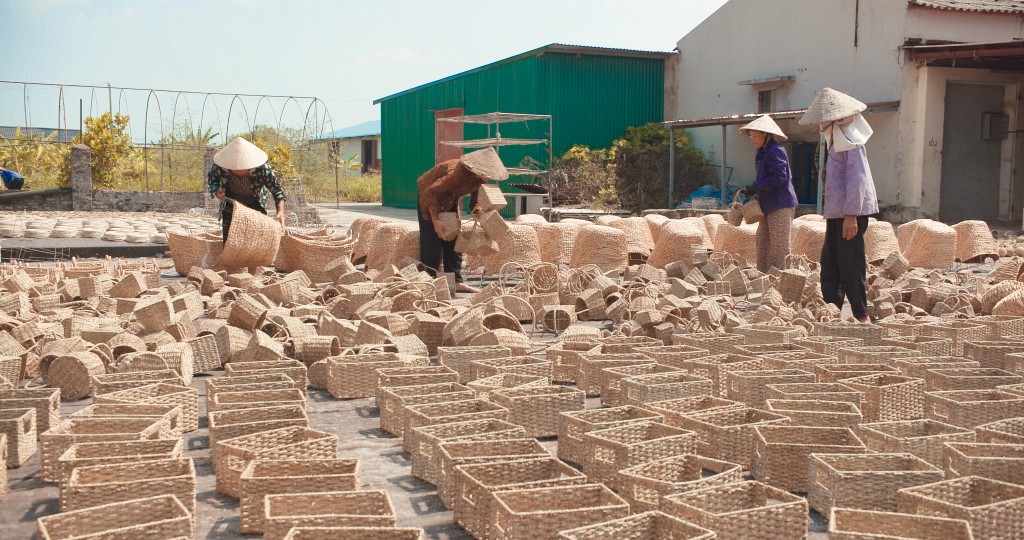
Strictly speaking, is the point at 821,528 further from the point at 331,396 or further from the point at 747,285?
the point at 747,285

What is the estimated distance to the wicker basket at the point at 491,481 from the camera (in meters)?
2.51

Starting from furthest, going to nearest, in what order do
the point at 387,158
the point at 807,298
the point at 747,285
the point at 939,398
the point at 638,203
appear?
the point at 387,158 → the point at 638,203 → the point at 747,285 → the point at 807,298 → the point at 939,398

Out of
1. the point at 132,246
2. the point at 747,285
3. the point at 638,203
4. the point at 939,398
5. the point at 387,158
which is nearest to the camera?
the point at 939,398

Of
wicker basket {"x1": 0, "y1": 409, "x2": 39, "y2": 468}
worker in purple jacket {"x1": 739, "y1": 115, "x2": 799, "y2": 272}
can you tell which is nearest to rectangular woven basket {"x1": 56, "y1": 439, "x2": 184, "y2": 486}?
wicker basket {"x1": 0, "y1": 409, "x2": 39, "y2": 468}

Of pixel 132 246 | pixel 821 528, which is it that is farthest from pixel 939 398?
pixel 132 246

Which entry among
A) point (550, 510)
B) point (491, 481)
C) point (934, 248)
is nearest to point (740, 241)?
point (934, 248)

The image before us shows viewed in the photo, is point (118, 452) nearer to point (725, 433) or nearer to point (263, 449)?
point (263, 449)

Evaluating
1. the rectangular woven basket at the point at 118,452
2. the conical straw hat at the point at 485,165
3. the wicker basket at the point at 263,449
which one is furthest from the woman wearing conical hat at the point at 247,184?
the rectangular woven basket at the point at 118,452

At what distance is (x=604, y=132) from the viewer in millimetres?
20031

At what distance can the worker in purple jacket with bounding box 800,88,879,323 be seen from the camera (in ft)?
19.4

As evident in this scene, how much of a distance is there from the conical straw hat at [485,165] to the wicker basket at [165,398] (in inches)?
151

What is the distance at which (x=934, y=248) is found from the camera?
30.4 ft

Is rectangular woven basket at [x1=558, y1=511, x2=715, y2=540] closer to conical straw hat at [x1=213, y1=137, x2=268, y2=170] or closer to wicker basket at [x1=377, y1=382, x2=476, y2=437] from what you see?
wicker basket at [x1=377, y1=382, x2=476, y2=437]

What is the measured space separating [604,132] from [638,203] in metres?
1.96
